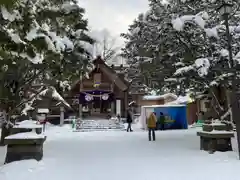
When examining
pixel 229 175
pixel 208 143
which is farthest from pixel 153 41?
pixel 229 175

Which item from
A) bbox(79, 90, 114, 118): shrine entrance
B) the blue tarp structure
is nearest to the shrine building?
bbox(79, 90, 114, 118): shrine entrance

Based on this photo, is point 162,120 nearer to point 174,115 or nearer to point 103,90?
point 174,115

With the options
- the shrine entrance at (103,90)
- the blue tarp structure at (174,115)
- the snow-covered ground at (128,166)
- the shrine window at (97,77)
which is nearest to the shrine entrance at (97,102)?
the shrine entrance at (103,90)

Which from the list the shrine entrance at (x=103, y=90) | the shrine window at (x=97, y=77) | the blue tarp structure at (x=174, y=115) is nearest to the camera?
the blue tarp structure at (x=174, y=115)

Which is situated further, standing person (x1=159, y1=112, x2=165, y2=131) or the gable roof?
the gable roof

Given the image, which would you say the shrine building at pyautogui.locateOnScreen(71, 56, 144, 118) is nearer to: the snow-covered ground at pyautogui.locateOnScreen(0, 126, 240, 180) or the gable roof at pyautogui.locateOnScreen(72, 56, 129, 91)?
the gable roof at pyautogui.locateOnScreen(72, 56, 129, 91)

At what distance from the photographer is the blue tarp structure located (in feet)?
67.1

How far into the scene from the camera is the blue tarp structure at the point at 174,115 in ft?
67.1

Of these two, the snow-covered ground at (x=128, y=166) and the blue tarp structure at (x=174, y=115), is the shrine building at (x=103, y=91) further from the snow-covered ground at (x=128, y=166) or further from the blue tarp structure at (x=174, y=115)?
the snow-covered ground at (x=128, y=166)

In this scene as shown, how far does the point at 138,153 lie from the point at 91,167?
2.56m

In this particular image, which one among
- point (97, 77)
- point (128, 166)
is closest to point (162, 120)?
point (128, 166)

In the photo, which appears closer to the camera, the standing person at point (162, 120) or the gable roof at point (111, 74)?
the standing person at point (162, 120)

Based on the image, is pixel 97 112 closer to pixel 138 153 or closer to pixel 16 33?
pixel 138 153

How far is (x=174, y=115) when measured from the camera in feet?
67.7
